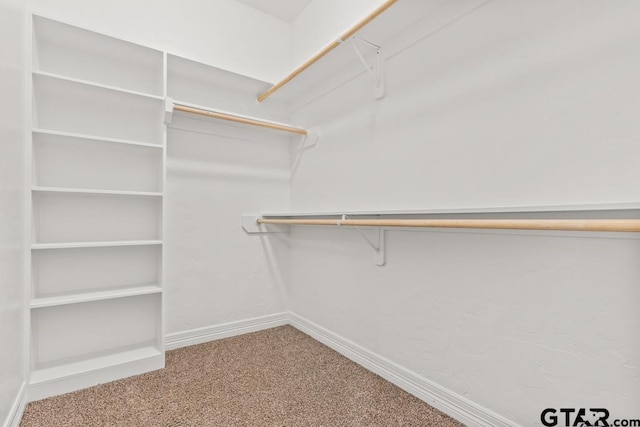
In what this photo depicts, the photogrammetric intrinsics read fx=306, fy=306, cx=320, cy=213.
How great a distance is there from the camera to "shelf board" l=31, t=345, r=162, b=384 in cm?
146

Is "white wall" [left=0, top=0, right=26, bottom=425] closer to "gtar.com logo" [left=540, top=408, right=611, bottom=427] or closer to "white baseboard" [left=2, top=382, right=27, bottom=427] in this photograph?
"white baseboard" [left=2, top=382, right=27, bottom=427]

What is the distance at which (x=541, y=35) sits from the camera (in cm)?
106

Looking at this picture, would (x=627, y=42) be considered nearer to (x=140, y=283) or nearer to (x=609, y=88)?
(x=609, y=88)

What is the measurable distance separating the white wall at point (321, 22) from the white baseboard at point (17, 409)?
7.68 feet

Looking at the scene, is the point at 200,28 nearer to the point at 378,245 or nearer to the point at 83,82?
the point at 83,82

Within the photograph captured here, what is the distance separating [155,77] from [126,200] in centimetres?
76

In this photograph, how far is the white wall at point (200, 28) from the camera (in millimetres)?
1715

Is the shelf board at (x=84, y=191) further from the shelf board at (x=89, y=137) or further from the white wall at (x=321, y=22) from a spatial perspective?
the white wall at (x=321, y=22)

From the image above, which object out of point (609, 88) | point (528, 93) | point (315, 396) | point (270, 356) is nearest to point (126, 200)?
point (270, 356)

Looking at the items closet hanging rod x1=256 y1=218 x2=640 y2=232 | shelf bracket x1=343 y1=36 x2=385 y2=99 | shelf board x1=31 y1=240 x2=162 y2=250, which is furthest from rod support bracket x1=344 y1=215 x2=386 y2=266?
shelf board x1=31 y1=240 x2=162 y2=250

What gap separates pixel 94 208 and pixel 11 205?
1.48 feet

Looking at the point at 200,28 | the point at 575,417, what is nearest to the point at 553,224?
the point at 575,417

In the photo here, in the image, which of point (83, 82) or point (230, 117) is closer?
point (83, 82)

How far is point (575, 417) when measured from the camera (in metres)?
0.97
